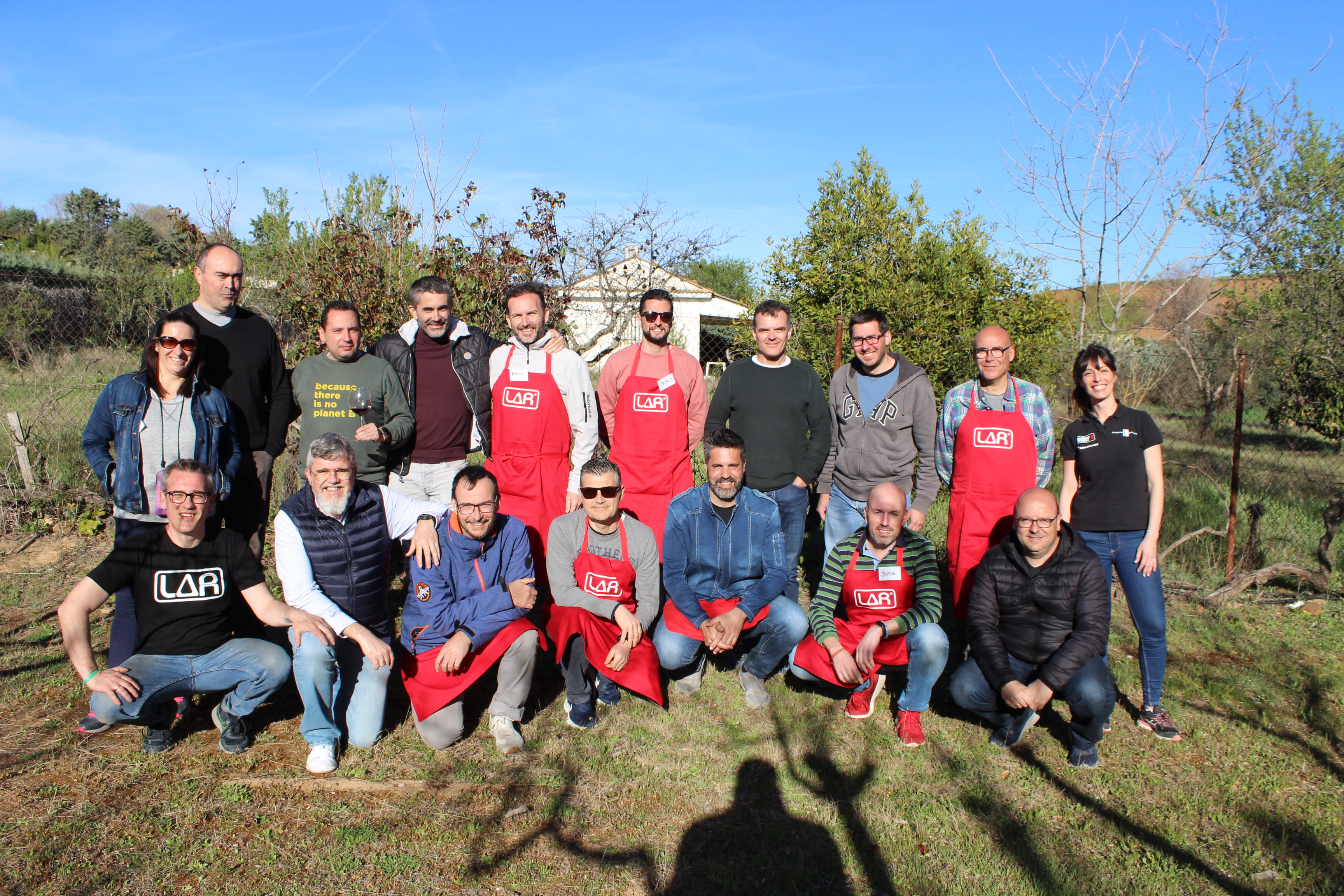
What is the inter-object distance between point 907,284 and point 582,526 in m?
5.73

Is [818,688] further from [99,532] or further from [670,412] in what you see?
[99,532]

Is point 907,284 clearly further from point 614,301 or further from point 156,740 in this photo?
point 156,740

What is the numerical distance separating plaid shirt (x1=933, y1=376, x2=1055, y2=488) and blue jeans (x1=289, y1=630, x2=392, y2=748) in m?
2.92

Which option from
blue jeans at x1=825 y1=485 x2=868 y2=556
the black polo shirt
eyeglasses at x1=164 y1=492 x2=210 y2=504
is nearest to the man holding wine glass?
eyeglasses at x1=164 y1=492 x2=210 y2=504

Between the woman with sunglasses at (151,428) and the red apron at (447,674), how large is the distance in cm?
127

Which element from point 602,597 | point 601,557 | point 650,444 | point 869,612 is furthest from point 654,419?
point 869,612

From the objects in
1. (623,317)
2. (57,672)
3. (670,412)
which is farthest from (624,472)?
(623,317)

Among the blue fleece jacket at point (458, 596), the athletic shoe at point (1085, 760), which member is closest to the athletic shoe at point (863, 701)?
the athletic shoe at point (1085, 760)

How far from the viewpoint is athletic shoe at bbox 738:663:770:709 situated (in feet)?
12.9

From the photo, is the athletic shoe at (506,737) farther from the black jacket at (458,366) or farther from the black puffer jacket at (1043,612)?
the black puffer jacket at (1043,612)

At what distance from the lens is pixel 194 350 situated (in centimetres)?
354

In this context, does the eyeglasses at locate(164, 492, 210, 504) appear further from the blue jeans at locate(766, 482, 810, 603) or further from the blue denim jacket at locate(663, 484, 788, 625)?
the blue jeans at locate(766, 482, 810, 603)

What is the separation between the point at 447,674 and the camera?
3445mm

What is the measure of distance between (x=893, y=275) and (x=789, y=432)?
483 cm
